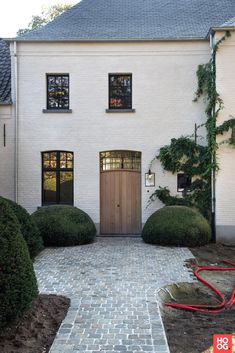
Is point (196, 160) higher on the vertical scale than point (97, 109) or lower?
lower

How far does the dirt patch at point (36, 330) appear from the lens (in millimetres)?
5266

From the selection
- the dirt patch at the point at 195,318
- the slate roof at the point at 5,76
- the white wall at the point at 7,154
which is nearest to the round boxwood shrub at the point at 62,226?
the white wall at the point at 7,154

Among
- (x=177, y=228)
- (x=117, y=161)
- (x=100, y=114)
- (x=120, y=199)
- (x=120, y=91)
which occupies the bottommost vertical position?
(x=177, y=228)

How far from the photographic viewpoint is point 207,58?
14719 millimetres

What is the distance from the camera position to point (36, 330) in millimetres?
5738

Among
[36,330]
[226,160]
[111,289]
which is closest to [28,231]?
[111,289]

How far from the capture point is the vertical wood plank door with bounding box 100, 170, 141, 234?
598 inches

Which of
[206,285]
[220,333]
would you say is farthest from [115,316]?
[206,285]

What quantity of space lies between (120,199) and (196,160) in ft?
9.92

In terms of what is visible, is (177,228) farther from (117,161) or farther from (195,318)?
(195,318)

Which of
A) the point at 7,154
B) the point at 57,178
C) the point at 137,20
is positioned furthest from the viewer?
the point at 137,20

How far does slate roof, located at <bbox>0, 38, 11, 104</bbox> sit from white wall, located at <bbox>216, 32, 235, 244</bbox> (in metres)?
7.43

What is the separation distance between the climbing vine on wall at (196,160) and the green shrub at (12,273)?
30.7ft

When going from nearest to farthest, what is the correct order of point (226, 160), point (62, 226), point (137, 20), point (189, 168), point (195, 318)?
point (195, 318)
point (62, 226)
point (226, 160)
point (189, 168)
point (137, 20)
